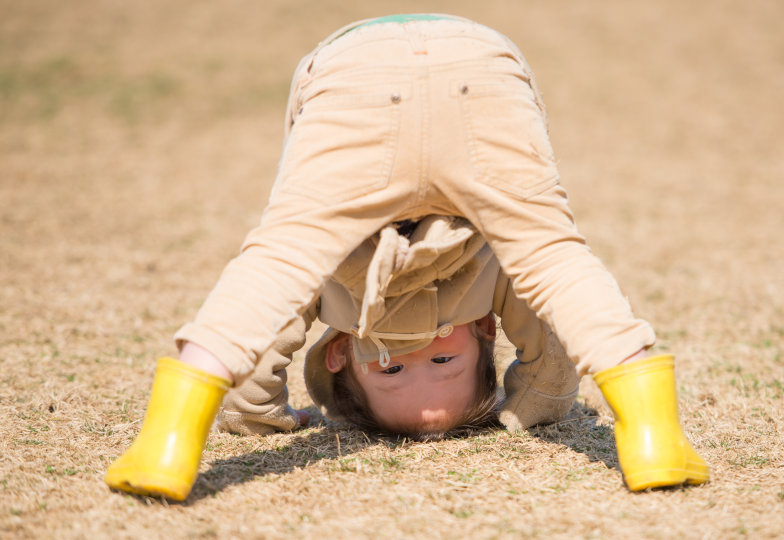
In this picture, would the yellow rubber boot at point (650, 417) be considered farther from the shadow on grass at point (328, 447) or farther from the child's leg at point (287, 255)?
the child's leg at point (287, 255)

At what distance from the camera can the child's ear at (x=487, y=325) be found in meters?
2.98

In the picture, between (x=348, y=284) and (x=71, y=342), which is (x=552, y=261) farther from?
(x=71, y=342)

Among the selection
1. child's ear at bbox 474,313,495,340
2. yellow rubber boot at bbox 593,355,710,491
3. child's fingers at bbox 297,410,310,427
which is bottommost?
child's fingers at bbox 297,410,310,427

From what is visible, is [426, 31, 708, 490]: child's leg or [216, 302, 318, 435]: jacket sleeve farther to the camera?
[216, 302, 318, 435]: jacket sleeve

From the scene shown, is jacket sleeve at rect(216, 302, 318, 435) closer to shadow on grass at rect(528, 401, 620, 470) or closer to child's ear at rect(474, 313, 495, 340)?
child's ear at rect(474, 313, 495, 340)

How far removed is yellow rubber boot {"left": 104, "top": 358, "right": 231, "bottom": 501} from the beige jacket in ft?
1.65

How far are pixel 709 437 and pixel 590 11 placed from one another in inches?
577

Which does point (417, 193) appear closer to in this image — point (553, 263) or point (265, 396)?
point (553, 263)

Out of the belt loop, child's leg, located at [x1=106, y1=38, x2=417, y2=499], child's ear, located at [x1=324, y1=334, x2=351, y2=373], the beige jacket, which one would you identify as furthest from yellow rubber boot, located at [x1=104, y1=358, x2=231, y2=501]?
the belt loop

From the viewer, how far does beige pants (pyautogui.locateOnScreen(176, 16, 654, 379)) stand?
2102mm

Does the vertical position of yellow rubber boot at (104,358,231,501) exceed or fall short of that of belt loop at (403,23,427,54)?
A: it falls short

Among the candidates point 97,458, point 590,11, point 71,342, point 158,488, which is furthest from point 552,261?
point 590,11

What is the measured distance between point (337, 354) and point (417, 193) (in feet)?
3.24

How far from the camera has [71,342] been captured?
149 inches
